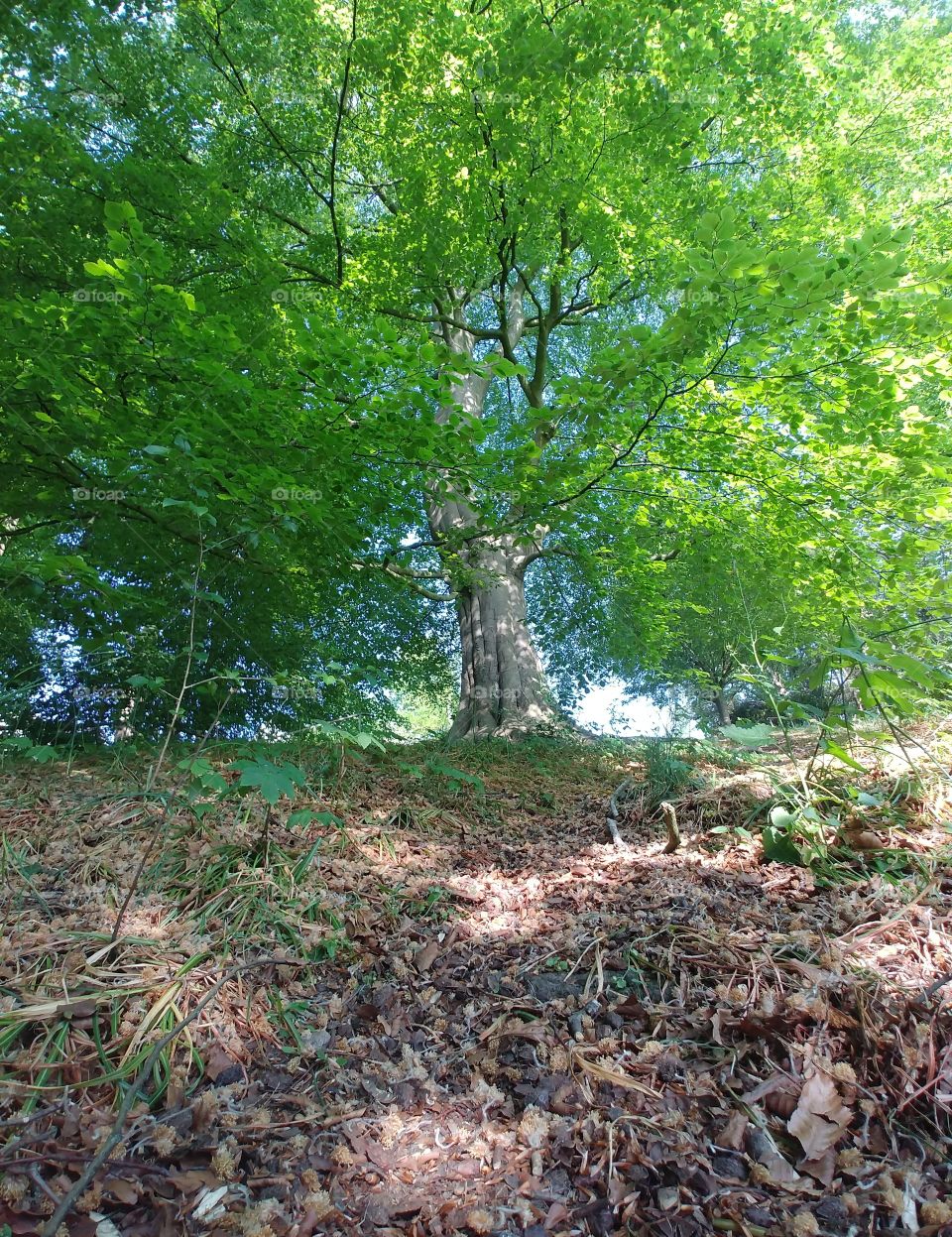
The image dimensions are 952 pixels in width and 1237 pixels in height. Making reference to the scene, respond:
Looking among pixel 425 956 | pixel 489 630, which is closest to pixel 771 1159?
pixel 425 956

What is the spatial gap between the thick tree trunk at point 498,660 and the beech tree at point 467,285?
6 centimetres

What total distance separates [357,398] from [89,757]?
3413 millimetres

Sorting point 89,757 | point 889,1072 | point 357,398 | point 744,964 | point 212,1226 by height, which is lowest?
point 212,1226

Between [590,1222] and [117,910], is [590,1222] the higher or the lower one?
the lower one

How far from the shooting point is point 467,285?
783 centimetres

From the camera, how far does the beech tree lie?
12.4ft

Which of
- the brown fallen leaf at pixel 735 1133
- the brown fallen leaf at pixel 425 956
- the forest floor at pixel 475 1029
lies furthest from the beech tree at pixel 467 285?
the brown fallen leaf at pixel 735 1133

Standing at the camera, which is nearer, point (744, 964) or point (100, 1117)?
point (100, 1117)

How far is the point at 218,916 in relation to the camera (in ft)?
7.43

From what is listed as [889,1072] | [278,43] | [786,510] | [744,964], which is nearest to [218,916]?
[744,964]

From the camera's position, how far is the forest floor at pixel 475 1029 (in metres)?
1.29

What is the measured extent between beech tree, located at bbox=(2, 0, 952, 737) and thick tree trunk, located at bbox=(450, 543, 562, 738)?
0.06 metres

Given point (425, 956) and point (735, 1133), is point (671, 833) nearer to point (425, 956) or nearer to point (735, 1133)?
point (425, 956)

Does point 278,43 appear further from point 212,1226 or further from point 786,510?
point 212,1226
